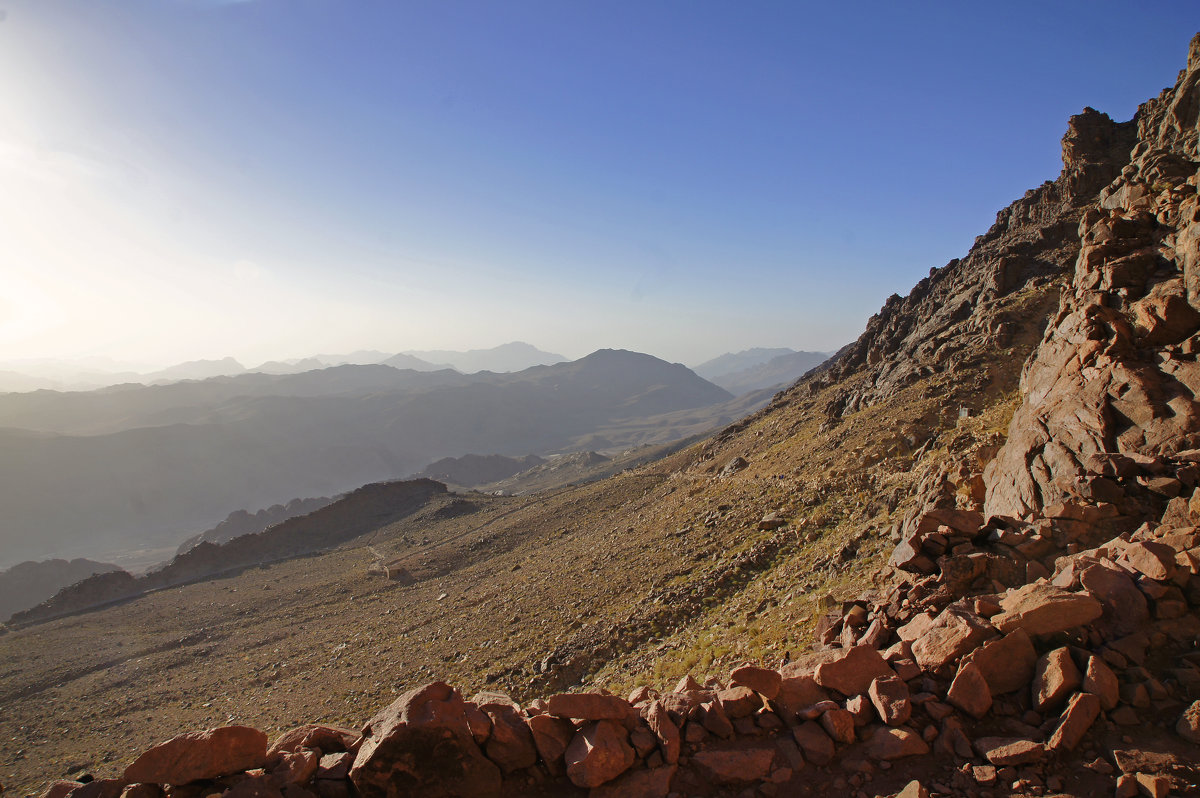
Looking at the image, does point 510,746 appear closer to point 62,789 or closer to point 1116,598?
point 62,789

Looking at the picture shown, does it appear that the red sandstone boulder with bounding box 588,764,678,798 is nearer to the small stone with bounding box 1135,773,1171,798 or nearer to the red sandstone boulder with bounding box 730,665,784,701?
the red sandstone boulder with bounding box 730,665,784,701

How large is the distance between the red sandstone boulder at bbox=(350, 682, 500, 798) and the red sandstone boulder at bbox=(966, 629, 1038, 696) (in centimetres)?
664

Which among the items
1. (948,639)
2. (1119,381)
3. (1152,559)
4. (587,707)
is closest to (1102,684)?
(948,639)

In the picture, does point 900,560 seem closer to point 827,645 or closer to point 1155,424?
point 827,645

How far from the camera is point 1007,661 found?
7223mm

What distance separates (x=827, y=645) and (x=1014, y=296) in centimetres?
3427

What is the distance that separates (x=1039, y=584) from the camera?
8.09 meters

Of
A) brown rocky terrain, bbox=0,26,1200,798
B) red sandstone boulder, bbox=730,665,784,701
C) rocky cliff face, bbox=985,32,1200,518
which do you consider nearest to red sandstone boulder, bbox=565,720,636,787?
brown rocky terrain, bbox=0,26,1200,798

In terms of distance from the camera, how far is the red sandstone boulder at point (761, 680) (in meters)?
7.77

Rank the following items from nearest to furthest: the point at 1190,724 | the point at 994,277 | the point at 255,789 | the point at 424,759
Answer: the point at 1190,724 < the point at 255,789 < the point at 424,759 < the point at 994,277

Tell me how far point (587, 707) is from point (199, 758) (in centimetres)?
505

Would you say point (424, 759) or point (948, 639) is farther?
point (948, 639)

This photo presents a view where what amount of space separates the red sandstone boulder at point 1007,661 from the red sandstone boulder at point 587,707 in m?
4.76

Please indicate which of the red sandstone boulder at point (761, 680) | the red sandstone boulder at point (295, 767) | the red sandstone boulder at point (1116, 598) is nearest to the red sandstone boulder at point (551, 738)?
the red sandstone boulder at point (761, 680)
